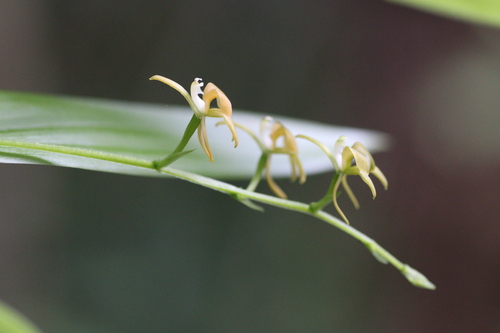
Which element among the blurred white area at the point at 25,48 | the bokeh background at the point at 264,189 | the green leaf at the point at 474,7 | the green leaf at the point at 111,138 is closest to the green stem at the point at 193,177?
the green leaf at the point at 111,138

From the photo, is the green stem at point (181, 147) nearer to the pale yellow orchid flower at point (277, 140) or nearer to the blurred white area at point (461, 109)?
the pale yellow orchid flower at point (277, 140)

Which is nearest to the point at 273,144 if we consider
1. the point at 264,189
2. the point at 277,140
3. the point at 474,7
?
the point at 277,140

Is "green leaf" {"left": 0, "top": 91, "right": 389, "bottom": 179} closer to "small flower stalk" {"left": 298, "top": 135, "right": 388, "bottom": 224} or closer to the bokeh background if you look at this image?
"small flower stalk" {"left": 298, "top": 135, "right": 388, "bottom": 224}

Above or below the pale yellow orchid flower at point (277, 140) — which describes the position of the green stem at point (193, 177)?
below

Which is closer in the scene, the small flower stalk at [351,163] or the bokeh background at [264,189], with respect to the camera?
the small flower stalk at [351,163]

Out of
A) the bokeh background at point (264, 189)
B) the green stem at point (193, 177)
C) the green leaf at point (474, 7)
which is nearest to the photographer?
the green stem at point (193, 177)

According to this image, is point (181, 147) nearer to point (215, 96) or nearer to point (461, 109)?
point (215, 96)

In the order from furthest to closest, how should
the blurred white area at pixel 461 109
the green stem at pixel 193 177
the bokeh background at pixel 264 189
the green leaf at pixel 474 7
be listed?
1. the blurred white area at pixel 461 109
2. the bokeh background at pixel 264 189
3. the green leaf at pixel 474 7
4. the green stem at pixel 193 177

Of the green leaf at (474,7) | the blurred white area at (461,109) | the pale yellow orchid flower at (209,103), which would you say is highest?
the blurred white area at (461,109)

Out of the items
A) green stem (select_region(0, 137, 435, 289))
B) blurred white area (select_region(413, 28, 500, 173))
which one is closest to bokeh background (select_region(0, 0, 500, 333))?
blurred white area (select_region(413, 28, 500, 173))
